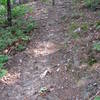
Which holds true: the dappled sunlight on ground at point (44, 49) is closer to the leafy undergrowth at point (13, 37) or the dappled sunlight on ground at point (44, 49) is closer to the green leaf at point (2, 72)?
the leafy undergrowth at point (13, 37)

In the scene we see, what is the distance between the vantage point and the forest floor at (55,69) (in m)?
5.89

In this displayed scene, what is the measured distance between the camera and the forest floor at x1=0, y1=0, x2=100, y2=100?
589cm

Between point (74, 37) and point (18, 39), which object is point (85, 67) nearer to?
point (74, 37)

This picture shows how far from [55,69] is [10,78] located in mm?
1492

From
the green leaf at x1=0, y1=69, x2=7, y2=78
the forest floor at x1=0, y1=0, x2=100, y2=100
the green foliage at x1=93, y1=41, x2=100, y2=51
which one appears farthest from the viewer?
the green leaf at x1=0, y1=69, x2=7, y2=78

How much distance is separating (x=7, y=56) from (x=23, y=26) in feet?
10.8

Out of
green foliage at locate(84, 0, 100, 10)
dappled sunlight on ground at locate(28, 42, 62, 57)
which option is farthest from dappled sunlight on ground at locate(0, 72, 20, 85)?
green foliage at locate(84, 0, 100, 10)

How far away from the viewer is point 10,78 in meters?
7.04

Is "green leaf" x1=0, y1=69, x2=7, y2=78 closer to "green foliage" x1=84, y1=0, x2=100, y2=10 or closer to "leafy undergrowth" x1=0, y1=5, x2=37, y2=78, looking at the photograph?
"leafy undergrowth" x1=0, y1=5, x2=37, y2=78

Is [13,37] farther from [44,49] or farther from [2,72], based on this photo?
[2,72]

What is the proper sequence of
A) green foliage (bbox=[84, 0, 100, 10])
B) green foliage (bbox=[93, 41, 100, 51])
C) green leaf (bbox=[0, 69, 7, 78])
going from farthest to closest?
1. green foliage (bbox=[84, 0, 100, 10])
2. green leaf (bbox=[0, 69, 7, 78])
3. green foliage (bbox=[93, 41, 100, 51])

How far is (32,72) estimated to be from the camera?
7184mm

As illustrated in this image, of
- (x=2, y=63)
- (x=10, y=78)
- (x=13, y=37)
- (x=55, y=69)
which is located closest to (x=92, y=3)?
(x=13, y=37)

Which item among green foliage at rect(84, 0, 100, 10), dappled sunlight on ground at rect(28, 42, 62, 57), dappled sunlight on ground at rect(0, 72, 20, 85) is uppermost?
green foliage at rect(84, 0, 100, 10)
